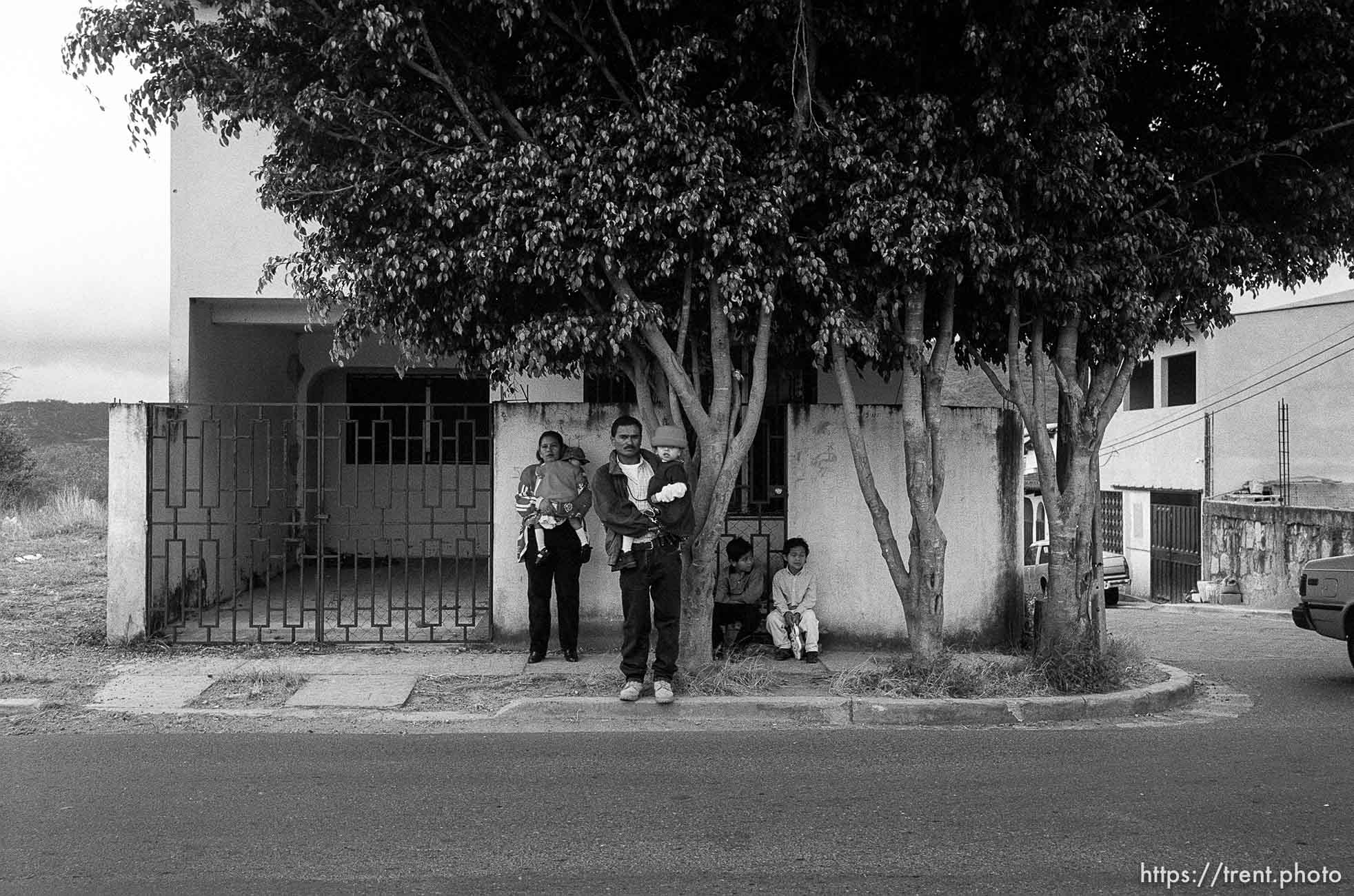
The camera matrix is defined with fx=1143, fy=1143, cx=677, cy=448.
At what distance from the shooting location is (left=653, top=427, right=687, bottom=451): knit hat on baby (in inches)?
314

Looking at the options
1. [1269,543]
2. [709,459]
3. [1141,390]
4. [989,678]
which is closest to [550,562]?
[709,459]

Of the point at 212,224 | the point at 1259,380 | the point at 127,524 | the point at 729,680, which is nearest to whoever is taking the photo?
the point at 729,680

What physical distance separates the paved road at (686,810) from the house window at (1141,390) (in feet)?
75.2

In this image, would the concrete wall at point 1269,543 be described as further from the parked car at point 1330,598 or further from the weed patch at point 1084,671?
the weed patch at point 1084,671

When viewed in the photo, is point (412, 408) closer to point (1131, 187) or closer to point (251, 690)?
point (251, 690)

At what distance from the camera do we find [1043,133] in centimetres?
775

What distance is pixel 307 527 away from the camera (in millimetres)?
12180

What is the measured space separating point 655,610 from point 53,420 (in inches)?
1470

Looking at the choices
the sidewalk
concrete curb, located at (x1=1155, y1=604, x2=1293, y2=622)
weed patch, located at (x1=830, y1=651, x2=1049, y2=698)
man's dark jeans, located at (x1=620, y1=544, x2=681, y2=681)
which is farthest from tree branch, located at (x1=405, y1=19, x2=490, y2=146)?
concrete curb, located at (x1=1155, y1=604, x2=1293, y2=622)

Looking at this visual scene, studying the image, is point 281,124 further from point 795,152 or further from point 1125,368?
point 1125,368

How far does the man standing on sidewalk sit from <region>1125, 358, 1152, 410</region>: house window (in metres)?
23.6

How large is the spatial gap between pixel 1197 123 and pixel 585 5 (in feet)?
14.9

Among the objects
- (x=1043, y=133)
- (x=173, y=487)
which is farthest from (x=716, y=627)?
(x=173, y=487)

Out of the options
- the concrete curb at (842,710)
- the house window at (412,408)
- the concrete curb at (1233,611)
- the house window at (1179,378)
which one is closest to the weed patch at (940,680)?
the concrete curb at (842,710)
